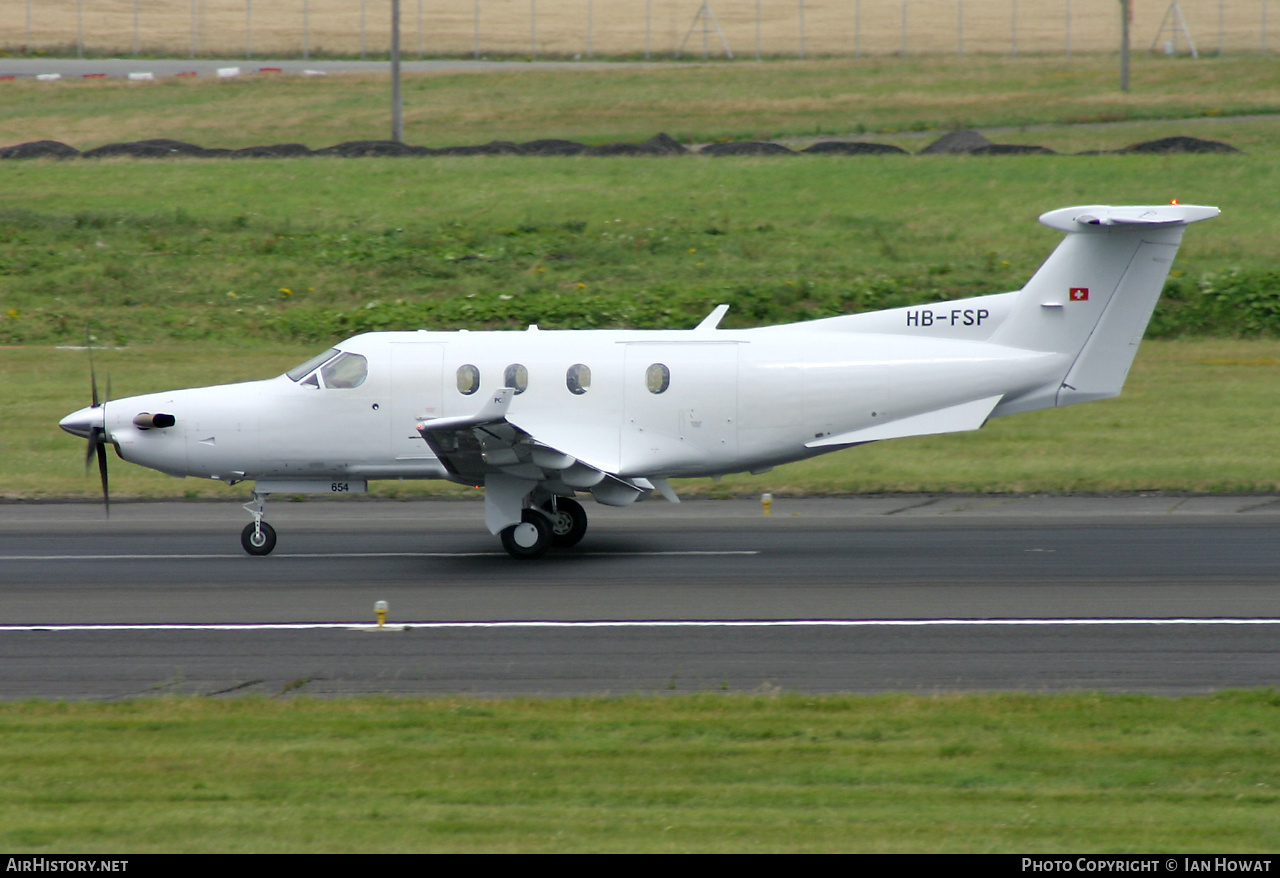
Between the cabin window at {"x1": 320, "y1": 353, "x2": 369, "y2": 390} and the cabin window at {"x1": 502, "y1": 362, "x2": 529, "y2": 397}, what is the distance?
168 centimetres

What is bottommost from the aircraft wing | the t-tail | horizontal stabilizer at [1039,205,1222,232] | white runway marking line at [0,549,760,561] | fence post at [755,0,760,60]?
white runway marking line at [0,549,760,561]

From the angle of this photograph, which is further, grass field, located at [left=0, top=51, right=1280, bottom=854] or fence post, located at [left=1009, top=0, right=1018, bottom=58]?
fence post, located at [left=1009, top=0, right=1018, bottom=58]

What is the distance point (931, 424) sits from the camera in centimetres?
1616

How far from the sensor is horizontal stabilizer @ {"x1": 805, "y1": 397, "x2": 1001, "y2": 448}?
16.1 metres

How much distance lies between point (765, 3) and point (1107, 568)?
7207 centimetres

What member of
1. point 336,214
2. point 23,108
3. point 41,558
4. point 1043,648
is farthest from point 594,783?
point 23,108

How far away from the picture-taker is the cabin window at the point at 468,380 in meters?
16.3

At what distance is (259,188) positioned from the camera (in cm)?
4469

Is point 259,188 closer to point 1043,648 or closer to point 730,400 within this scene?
point 730,400

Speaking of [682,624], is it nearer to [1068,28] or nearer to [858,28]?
[858,28]

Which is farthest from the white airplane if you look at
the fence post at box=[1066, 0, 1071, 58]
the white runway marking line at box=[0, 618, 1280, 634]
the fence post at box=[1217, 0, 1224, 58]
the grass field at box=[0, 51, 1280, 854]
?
the fence post at box=[1217, 0, 1224, 58]

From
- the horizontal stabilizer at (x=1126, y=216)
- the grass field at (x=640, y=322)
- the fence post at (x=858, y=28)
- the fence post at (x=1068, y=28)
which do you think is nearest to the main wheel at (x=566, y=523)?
the grass field at (x=640, y=322)

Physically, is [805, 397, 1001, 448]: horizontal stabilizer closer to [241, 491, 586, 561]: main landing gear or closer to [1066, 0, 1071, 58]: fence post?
[241, 491, 586, 561]: main landing gear

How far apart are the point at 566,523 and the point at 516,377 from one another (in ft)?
6.42
